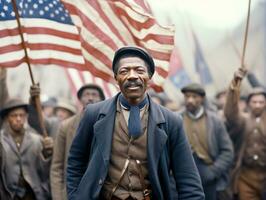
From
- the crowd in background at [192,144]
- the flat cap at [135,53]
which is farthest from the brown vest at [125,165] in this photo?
the crowd in background at [192,144]

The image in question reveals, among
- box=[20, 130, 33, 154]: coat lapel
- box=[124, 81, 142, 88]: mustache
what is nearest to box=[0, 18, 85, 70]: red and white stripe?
box=[20, 130, 33, 154]: coat lapel

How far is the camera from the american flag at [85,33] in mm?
7785

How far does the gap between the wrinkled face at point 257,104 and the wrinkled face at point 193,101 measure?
3.24 ft

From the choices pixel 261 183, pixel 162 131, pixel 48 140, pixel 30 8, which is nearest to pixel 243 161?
pixel 261 183

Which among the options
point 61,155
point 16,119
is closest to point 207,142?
point 16,119

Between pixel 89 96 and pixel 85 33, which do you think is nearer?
pixel 85 33

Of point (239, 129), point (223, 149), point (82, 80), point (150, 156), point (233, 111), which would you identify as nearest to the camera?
point (150, 156)

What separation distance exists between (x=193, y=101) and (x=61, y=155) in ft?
8.79

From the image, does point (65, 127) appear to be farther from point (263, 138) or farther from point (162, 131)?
point (263, 138)

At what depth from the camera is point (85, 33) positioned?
8.07 m

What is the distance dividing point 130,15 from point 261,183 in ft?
12.7

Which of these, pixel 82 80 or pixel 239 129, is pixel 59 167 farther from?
pixel 82 80

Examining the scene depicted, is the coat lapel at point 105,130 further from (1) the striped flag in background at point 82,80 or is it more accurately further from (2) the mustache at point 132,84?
(1) the striped flag in background at point 82,80

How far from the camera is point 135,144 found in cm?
571
